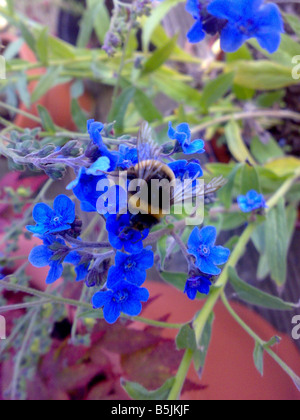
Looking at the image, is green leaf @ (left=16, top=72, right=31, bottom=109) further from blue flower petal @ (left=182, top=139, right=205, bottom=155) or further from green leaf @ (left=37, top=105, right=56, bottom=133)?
blue flower petal @ (left=182, top=139, right=205, bottom=155)

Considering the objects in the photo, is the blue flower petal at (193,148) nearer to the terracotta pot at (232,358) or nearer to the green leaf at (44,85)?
the terracotta pot at (232,358)

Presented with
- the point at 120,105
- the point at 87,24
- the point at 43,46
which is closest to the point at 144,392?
the point at 120,105

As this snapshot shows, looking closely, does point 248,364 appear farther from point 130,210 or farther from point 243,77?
point 243,77

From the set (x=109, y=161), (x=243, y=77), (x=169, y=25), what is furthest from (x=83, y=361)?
(x=169, y=25)

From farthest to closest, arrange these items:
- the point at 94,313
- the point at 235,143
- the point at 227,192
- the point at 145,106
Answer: the point at 235,143
the point at 145,106
the point at 227,192
the point at 94,313

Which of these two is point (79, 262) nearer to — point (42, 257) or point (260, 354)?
point (42, 257)

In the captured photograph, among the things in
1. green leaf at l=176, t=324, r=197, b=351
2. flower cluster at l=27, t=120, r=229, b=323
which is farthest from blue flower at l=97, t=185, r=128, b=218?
green leaf at l=176, t=324, r=197, b=351
